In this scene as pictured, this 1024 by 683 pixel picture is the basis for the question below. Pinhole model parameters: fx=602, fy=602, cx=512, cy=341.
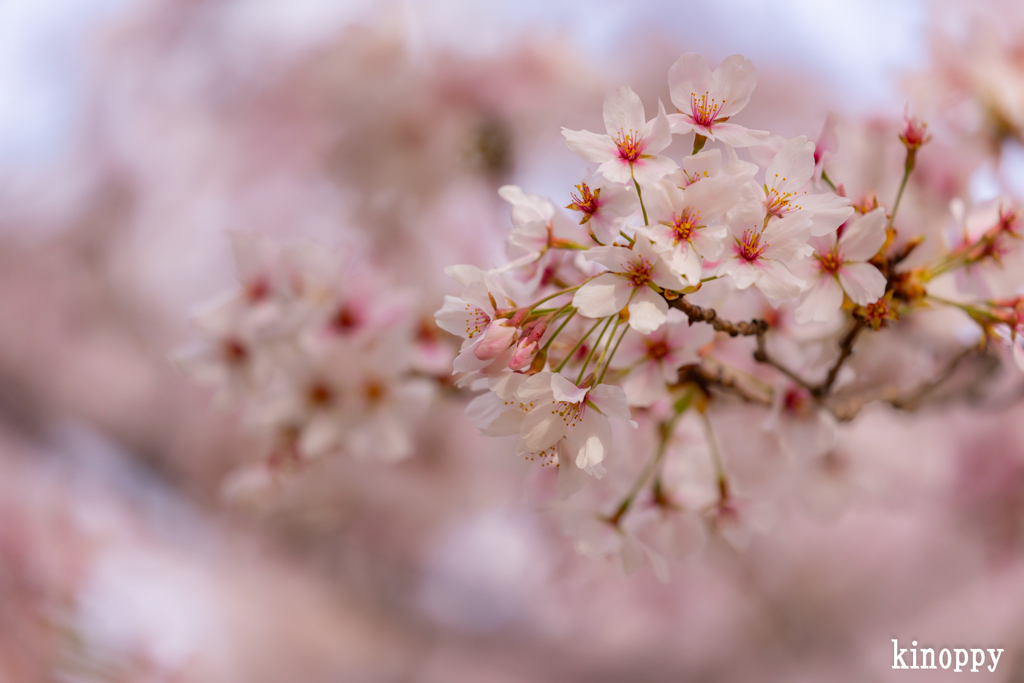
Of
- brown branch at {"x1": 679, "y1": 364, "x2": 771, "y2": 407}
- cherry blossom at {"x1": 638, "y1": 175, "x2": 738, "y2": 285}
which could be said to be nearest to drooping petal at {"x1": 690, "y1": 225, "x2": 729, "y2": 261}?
cherry blossom at {"x1": 638, "y1": 175, "x2": 738, "y2": 285}

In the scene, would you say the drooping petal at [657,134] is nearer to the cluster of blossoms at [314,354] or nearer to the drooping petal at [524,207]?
the drooping petal at [524,207]

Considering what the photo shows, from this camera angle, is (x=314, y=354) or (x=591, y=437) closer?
(x=591, y=437)

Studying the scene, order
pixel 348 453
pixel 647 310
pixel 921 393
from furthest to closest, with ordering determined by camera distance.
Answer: pixel 348 453
pixel 921 393
pixel 647 310

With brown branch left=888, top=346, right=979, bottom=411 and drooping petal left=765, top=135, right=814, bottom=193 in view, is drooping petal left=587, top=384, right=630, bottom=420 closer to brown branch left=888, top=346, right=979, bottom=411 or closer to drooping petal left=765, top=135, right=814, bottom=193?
drooping petal left=765, top=135, right=814, bottom=193

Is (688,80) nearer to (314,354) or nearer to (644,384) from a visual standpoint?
(644,384)

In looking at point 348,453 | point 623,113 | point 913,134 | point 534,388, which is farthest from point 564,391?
point 348,453

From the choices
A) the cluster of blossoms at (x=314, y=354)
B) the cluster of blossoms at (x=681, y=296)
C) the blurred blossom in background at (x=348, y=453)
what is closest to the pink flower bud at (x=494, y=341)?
the cluster of blossoms at (x=681, y=296)

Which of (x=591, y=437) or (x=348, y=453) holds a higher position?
(x=348, y=453)
